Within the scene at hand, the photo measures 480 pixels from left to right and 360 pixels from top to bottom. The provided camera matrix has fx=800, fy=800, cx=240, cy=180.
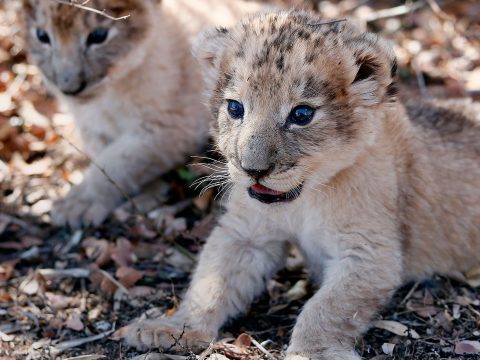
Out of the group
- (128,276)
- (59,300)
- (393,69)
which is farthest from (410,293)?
(59,300)

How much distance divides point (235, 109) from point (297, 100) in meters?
0.40

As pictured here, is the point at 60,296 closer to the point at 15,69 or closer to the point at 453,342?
the point at 453,342

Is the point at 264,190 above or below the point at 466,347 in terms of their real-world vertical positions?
above

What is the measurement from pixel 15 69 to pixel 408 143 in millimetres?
4647

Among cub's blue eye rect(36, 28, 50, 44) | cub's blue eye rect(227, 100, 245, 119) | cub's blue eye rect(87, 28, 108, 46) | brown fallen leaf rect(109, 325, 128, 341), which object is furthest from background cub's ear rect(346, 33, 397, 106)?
cub's blue eye rect(36, 28, 50, 44)

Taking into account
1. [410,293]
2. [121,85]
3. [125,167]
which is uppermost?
[121,85]

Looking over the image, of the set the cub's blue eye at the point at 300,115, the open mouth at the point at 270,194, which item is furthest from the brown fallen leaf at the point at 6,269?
the cub's blue eye at the point at 300,115

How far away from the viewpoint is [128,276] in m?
5.28

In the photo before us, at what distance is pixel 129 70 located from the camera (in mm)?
6410

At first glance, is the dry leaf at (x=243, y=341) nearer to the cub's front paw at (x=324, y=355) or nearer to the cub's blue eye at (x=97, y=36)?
the cub's front paw at (x=324, y=355)

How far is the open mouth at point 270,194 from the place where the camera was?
4168 mm

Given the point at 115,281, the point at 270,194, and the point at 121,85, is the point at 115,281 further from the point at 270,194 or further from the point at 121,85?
the point at 121,85

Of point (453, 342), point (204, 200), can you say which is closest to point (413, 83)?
point (204, 200)

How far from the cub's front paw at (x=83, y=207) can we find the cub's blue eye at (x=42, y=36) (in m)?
1.19
